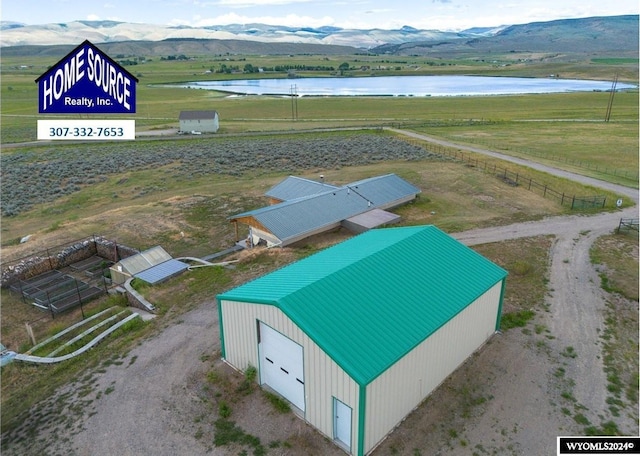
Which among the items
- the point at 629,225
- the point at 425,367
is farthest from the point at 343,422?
the point at 629,225

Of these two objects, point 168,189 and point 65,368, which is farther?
point 168,189

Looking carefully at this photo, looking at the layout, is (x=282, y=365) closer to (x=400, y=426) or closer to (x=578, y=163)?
(x=400, y=426)

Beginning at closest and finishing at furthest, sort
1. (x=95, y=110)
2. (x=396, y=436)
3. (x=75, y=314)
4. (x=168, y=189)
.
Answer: (x=396, y=436), (x=75, y=314), (x=95, y=110), (x=168, y=189)

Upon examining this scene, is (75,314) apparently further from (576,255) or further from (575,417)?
(576,255)

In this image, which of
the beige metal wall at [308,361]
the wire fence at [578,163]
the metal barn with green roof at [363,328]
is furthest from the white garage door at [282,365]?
the wire fence at [578,163]

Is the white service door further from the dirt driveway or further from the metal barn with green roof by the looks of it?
the dirt driveway

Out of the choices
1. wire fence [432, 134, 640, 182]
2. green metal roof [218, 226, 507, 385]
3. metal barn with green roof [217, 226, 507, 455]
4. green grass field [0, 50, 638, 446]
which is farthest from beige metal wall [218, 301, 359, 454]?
wire fence [432, 134, 640, 182]

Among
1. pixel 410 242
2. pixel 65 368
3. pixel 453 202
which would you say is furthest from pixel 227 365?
pixel 453 202
